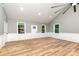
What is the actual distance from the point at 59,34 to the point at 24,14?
608 millimetres

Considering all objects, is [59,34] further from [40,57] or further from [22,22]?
[22,22]

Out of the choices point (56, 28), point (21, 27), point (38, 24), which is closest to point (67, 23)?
point (56, 28)

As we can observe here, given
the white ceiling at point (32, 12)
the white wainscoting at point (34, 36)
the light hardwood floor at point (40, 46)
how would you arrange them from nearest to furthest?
the white ceiling at point (32, 12)
the white wainscoting at point (34, 36)
the light hardwood floor at point (40, 46)

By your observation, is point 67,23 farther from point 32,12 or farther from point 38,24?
point 32,12

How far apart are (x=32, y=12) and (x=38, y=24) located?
0.67 ft

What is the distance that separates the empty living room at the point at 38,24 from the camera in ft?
4.54

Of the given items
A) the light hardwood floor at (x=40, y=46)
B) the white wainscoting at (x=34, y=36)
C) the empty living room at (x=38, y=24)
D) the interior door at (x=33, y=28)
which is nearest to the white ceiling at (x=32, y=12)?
the empty living room at (x=38, y=24)

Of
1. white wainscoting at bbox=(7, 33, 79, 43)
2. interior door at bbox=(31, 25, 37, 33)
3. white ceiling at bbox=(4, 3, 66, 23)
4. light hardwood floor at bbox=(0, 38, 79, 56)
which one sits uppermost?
white ceiling at bbox=(4, 3, 66, 23)

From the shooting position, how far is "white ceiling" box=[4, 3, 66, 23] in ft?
4.46

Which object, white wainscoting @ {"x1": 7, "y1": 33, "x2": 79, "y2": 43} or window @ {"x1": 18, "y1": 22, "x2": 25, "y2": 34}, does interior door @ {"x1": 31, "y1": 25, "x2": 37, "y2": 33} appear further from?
window @ {"x1": 18, "y1": 22, "x2": 25, "y2": 34}

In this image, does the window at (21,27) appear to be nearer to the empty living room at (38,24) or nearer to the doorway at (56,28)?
the empty living room at (38,24)

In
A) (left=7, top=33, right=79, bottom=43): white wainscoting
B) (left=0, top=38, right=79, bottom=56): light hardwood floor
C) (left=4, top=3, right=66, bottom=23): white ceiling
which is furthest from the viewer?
(left=0, top=38, right=79, bottom=56): light hardwood floor

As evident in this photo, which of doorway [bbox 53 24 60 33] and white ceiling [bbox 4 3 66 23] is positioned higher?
white ceiling [bbox 4 3 66 23]

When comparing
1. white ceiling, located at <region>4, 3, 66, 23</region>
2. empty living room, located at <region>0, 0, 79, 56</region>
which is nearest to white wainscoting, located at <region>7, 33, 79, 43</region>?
empty living room, located at <region>0, 0, 79, 56</region>
